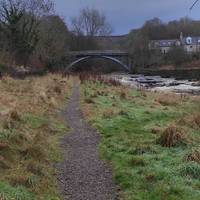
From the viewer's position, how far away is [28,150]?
11.4 metres

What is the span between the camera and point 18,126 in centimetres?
1430

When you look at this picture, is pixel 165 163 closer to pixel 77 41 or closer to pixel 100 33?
pixel 77 41

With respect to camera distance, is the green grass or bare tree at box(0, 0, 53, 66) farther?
bare tree at box(0, 0, 53, 66)

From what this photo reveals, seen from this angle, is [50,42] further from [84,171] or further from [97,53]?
[84,171]

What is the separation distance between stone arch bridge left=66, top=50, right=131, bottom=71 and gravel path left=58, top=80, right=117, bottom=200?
80746mm

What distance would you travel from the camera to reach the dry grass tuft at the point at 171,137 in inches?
510

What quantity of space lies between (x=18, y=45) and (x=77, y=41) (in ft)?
209

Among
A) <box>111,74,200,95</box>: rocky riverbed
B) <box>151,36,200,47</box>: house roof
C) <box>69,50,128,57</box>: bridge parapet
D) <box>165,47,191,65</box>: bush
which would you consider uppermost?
<box>151,36,200,47</box>: house roof

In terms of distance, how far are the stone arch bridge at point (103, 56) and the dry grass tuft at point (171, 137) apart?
82.0 metres

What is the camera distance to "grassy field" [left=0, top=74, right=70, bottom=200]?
29.0 ft

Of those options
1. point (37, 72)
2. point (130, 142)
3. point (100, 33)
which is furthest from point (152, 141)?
point (100, 33)

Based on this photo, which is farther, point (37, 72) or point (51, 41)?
point (51, 41)

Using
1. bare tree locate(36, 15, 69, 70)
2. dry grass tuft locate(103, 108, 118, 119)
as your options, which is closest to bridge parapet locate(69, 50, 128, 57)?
bare tree locate(36, 15, 69, 70)

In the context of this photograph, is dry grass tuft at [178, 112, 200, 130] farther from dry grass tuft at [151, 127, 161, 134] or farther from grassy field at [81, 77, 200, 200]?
dry grass tuft at [151, 127, 161, 134]
